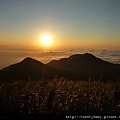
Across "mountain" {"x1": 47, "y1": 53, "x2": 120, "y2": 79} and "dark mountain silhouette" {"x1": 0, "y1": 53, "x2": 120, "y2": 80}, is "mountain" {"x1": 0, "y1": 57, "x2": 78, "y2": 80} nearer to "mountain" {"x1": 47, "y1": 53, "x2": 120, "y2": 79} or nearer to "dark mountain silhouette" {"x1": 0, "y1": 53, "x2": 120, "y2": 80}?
"dark mountain silhouette" {"x1": 0, "y1": 53, "x2": 120, "y2": 80}

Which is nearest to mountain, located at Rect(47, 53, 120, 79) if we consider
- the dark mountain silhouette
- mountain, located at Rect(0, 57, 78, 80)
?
the dark mountain silhouette

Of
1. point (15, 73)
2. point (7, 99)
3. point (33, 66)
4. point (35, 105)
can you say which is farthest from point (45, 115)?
point (33, 66)

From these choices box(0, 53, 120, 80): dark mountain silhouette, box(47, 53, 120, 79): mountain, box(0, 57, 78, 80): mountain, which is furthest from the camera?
box(47, 53, 120, 79): mountain

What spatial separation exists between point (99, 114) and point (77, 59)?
344ft

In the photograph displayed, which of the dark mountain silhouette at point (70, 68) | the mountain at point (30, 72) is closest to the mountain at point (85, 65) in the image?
the dark mountain silhouette at point (70, 68)

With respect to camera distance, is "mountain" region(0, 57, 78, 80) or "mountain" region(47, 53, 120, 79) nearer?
"mountain" region(0, 57, 78, 80)

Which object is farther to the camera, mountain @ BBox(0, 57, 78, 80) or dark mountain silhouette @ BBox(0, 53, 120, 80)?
dark mountain silhouette @ BBox(0, 53, 120, 80)

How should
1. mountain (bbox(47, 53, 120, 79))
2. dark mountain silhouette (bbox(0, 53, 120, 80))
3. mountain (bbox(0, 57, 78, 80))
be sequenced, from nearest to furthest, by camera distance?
mountain (bbox(0, 57, 78, 80))
dark mountain silhouette (bbox(0, 53, 120, 80))
mountain (bbox(47, 53, 120, 79))

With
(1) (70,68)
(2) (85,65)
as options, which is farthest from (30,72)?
(2) (85,65)

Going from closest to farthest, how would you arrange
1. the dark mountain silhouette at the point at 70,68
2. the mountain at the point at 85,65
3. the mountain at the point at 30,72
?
the mountain at the point at 30,72 → the dark mountain silhouette at the point at 70,68 → the mountain at the point at 85,65

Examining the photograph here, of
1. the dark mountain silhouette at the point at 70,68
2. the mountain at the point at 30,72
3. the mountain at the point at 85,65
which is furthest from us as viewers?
the mountain at the point at 85,65

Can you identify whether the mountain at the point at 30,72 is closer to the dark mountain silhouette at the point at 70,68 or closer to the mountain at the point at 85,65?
the dark mountain silhouette at the point at 70,68

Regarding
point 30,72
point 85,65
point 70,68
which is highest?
point 30,72

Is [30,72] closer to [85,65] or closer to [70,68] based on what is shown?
[70,68]
